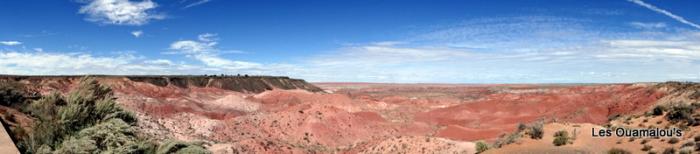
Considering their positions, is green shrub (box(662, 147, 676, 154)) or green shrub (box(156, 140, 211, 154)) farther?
green shrub (box(662, 147, 676, 154))

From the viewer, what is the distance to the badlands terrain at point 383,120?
2634cm

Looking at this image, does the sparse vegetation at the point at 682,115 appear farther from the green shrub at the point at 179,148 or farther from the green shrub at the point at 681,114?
the green shrub at the point at 179,148

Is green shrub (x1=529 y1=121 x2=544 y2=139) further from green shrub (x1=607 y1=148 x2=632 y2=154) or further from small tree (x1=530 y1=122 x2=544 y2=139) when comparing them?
green shrub (x1=607 y1=148 x2=632 y2=154)

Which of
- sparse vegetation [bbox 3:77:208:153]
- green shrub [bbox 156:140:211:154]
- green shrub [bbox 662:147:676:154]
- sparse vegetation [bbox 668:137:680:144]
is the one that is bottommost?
green shrub [bbox 662:147:676:154]

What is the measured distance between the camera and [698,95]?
3938cm

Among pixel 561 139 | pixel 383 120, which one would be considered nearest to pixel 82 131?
pixel 561 139

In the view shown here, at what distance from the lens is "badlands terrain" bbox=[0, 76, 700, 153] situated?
2634 cm

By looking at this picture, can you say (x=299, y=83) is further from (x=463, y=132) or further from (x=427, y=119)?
(x=463, y=132)

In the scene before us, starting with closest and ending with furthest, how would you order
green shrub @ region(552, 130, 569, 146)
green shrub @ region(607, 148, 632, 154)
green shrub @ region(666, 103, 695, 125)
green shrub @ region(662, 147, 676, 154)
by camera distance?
green shrub @ region(662, 147, 676, 154)
green shrub @ region(607, 148, 632, 154)
green shrub @ region(552, 130, 569, 146)
green shrub @ region(666, 103, 695, 125)

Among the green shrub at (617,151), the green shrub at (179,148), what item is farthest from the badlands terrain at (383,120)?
the green shrub at (179,148)

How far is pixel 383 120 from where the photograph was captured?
54.7 m

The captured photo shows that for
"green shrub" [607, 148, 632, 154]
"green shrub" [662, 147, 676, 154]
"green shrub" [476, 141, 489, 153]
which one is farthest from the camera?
"green shrub" [476, 141, 489, 153]

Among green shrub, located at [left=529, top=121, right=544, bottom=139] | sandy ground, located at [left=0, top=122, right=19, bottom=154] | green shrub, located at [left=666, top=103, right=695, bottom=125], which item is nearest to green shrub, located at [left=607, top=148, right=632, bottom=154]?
green shrub, located at [left=529, top=121, right=544, bottom=139]

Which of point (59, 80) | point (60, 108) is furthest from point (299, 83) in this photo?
point (60, 108)
